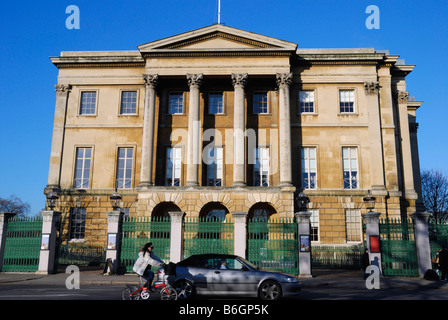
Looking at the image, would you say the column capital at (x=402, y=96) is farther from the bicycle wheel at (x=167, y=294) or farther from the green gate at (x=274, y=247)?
the bicycle wheel at (x=167, y=294)

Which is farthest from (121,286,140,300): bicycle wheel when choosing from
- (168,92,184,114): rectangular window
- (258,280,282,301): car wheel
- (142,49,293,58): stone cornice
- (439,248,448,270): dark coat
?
(142,49,293,58): stone cornice

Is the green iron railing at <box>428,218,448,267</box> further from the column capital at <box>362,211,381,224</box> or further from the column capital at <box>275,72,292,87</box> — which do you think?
the column capital at <box>275,72,292,87</box>

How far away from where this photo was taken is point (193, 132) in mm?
30984

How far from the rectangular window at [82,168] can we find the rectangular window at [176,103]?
7.52m

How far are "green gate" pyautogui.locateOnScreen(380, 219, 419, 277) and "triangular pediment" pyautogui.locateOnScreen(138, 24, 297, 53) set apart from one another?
55.4 ft

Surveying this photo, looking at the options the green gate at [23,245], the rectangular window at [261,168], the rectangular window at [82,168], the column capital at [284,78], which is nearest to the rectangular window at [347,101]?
the column capital at [284,78]

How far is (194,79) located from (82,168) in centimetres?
1165

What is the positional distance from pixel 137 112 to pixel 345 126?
17019 mm

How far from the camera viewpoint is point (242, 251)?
20.1 metres

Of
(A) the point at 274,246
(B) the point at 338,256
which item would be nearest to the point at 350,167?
(B) the point at 338,256

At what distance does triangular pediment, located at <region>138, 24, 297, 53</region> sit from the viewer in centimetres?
3175
